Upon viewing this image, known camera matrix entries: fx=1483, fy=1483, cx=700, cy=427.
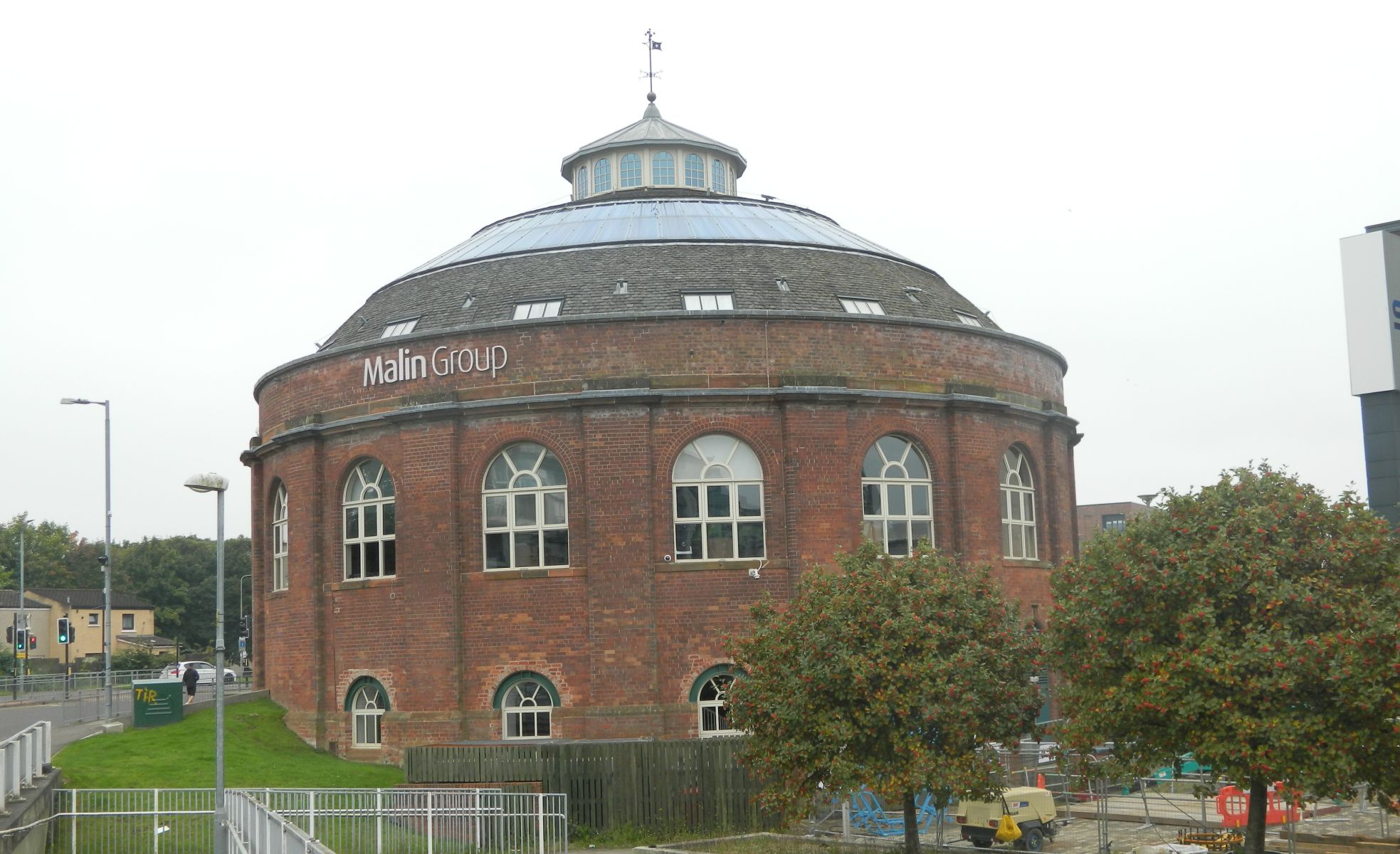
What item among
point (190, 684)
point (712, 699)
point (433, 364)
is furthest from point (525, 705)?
point (190, 684)

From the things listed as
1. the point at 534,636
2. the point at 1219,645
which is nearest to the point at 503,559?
the point at 534,636

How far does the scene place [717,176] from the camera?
151 feet

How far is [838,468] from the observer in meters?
31.7

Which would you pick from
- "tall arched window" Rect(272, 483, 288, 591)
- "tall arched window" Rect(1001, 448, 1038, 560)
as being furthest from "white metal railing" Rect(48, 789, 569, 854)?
"tall arched window" Rect(1001, 448, 1038, 560)

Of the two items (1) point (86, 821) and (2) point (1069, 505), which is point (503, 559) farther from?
(2) point (1069, 505)

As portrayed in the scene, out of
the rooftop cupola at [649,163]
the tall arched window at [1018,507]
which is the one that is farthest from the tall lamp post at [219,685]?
the rooftop cupola at [649,163]

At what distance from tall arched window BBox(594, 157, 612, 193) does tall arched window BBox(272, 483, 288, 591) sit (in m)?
14.0

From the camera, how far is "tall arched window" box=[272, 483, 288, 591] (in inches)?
1467

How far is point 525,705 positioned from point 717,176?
67.2 ft

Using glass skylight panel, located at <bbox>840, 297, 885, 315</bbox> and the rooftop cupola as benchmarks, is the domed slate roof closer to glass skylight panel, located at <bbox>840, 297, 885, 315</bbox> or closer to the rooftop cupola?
glass skylight panel, located at <bbox>840, 297, 885, 315</bbox>

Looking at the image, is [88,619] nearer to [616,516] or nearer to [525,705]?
[525,705]

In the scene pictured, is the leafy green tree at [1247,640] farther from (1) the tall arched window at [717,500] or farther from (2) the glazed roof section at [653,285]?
(2) the glazed roof section at [653,285]

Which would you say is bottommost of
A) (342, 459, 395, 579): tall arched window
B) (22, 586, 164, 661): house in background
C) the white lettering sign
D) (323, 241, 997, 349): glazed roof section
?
(22, 586, 164, 661): house in background

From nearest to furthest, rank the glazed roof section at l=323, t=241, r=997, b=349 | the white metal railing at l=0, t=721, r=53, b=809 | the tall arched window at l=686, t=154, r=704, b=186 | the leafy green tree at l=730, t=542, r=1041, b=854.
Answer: the white metal railing at l=0, t=721, r=53, b=809 → the leafy green tree at l=730, t=542, r=1041, b=854 → the glazed roof section at l=323, t=241, r=997, b=349 → the tall arched window at l=686, t=154, r=704, b=186
